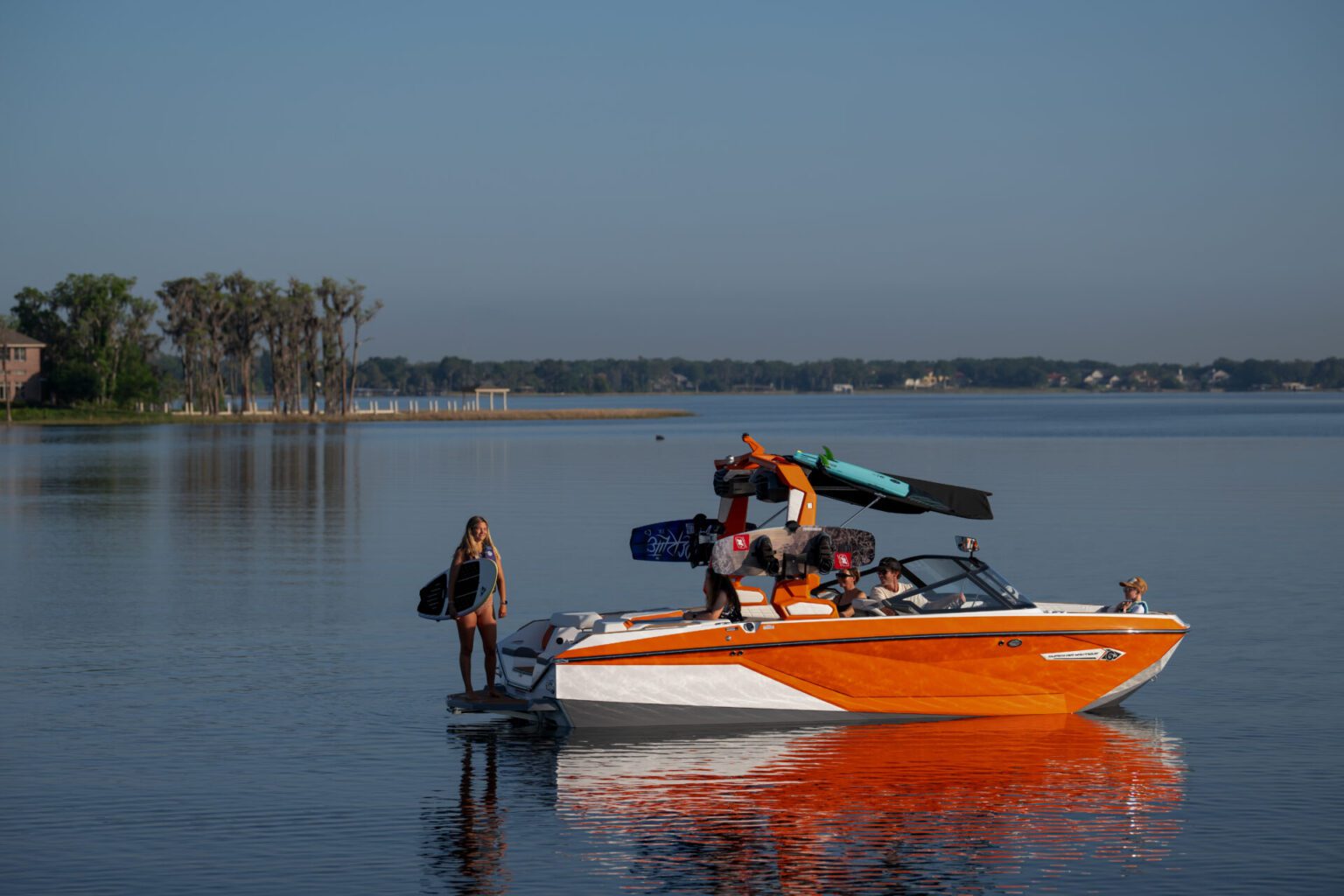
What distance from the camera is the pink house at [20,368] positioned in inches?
4732

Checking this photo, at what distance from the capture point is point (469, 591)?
14.8 m

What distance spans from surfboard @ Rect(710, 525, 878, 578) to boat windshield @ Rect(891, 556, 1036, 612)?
95 cm

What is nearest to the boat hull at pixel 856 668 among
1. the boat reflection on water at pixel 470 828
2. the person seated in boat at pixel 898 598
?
the person seated in boat at pixel 898 598

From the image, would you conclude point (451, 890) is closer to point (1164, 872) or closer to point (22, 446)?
point (1164, 872)

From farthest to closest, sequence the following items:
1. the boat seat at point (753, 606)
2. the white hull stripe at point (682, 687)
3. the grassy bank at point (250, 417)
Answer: the grassy bank at point (250, 417)
the boat seat at point (753, 606)
the white hull stripe at point (682, 687)

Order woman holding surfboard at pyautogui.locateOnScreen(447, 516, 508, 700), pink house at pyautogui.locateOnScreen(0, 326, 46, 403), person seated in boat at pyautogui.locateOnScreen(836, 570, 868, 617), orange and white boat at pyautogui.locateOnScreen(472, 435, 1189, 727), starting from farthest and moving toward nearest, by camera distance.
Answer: pink house at pyautogui.locateOnScreen(0, 326, 46, 403) < person seated in boat at pyautogui.locateOnScreen(836, 570, 868, 617) < woman holding surfboard at pyautogui.locateOnScreen(447, 516, 508, 700) < orange and white boat at pyautogui.locateOnScreen(472, 435, 1189, 727)

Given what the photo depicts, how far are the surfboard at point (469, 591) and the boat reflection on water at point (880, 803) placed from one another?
1574 millimetres

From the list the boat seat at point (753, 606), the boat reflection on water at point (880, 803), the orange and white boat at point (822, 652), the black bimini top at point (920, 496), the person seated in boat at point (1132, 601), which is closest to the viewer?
the boat reflection on water at point (880, 803)

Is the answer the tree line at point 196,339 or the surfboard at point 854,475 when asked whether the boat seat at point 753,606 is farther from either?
the tree line at point 196,339

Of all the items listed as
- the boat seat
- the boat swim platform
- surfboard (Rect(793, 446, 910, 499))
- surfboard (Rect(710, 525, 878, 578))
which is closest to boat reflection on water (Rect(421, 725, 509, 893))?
the boat swim platform

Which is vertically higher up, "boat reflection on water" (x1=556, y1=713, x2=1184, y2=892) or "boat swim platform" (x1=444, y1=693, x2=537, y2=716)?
"boat swim platform" (x1=444, y1=693, x2=537, y2=716)

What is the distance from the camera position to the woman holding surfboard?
48.6ft

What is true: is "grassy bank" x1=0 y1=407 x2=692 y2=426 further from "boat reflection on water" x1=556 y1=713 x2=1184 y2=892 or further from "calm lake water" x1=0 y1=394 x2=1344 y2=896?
"boat reflection on water" x1=556 y1=713 x2=1184 y2=892

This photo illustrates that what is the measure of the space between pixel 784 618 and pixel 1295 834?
483 cm
